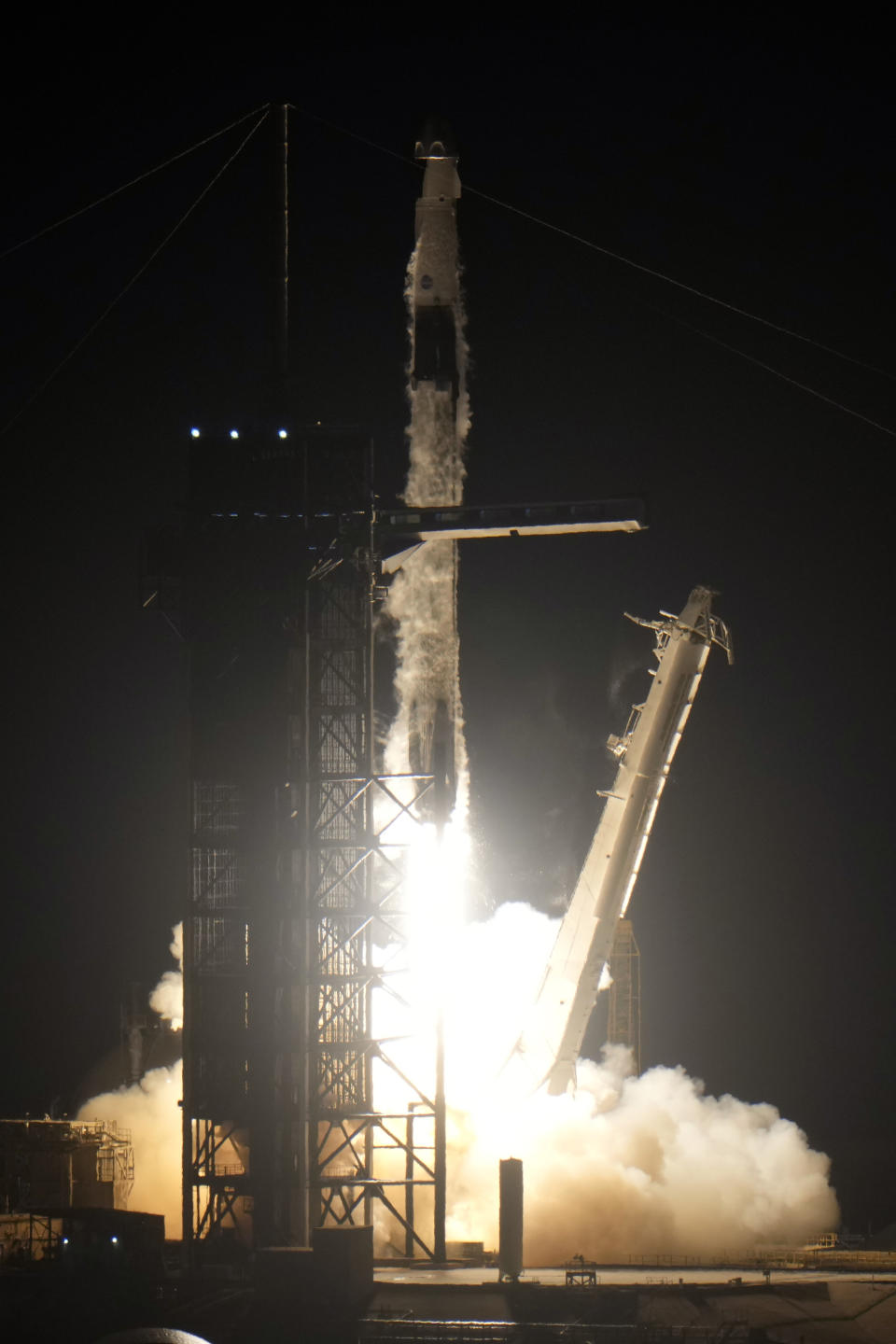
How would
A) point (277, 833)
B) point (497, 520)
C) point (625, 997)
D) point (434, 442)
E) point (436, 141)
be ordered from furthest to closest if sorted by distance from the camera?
point (625, 997), point (436, 141), point (434, 442), point (497, 520), point (277, 833)

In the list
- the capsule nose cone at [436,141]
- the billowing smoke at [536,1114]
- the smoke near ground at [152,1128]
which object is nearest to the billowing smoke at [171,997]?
the smoke near ground at [152,1128]

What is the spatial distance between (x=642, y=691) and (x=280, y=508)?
15.6m

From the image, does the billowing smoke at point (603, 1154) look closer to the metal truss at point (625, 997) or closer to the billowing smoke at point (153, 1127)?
the metal truss at point (625, 997)

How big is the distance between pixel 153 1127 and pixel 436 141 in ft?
79.5

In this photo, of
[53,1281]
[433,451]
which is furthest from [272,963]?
[433,451]

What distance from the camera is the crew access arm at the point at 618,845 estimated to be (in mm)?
40594

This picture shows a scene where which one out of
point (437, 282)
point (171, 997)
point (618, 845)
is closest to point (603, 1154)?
point (618, 845)

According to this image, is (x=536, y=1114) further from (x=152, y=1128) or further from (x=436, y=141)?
(x=436, y=141)

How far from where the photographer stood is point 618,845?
41.6 m

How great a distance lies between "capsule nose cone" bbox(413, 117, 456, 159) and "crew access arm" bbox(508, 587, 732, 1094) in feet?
45.2

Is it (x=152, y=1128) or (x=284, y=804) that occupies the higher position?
(x=284, y=804)

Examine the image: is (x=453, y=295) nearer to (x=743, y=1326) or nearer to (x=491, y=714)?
(x=491, y=714)

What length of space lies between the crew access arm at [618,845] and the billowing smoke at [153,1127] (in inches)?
374

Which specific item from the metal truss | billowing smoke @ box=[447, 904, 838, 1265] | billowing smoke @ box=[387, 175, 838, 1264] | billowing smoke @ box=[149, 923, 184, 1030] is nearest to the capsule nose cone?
billowing smoke @ box=[387, 175, 838, 1264]
